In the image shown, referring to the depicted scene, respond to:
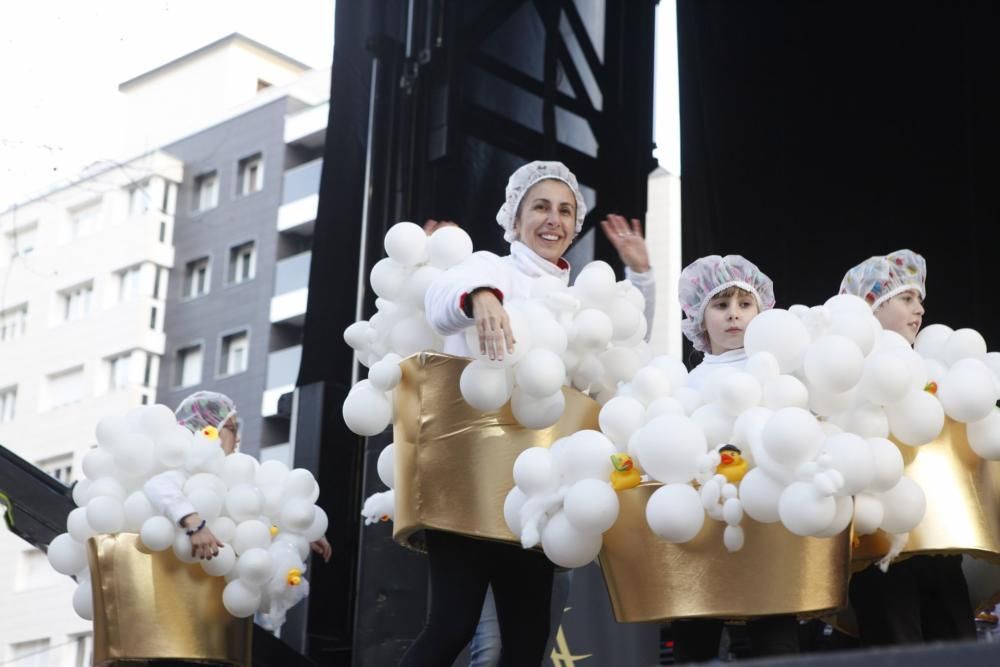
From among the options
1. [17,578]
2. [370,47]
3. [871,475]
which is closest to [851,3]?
[370,47]

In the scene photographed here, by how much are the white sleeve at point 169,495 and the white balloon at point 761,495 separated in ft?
5.57

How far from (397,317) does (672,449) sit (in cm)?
83

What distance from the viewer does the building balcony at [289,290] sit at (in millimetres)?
27109

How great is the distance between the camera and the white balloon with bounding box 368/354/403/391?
3074 millimetres

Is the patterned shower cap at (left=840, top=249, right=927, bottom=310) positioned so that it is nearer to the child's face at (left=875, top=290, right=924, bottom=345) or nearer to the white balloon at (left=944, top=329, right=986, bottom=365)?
the child's face at (left=875, top=290, right=924, bottom=345)

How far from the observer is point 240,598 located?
383 centimetres

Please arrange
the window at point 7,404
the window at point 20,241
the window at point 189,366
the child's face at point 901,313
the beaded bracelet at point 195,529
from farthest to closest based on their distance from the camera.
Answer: the window at point 189,366 → the window at point 7,404 → the window at point 20,241 → the beaded bracelet at point 195,529 → the child's face at point 901,313

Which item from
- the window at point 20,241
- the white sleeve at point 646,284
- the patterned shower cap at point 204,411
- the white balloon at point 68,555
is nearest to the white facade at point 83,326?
the window at point 20,241

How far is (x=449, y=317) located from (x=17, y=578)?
23257 mm

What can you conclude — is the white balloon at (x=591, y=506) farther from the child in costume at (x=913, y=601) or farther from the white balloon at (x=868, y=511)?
the child in costume at (x=913, y=601)

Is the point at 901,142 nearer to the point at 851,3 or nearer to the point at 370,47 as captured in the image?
the point at 851,3

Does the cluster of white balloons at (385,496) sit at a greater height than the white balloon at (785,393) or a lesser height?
lesser

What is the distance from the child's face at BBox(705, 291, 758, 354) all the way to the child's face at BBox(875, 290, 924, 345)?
1.12 feet

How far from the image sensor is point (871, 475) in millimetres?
2637
